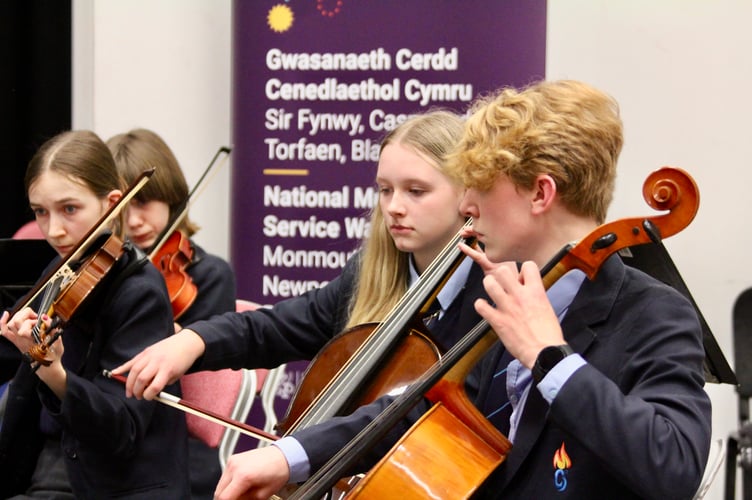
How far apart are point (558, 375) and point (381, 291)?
822mm

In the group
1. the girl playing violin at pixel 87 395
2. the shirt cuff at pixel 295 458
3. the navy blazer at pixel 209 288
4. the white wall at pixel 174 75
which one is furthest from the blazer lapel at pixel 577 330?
the white wall at pixel 174 75

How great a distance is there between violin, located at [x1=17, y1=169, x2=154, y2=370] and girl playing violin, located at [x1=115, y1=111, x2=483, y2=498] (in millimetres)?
175

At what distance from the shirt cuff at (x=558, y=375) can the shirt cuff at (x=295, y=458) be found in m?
0.40

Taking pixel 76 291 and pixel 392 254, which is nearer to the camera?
pixel 76 291

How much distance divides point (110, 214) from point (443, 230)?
63cm

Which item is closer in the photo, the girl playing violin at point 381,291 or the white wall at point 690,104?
the girl playing violin at point 381,291

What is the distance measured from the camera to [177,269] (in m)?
2.83

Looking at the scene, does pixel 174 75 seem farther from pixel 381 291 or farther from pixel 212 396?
pixel 381 291

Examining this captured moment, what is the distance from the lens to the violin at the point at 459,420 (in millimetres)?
1192

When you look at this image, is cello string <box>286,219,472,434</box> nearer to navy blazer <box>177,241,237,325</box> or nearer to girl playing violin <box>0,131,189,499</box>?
girl playing violin <box>0,131,189,499</box>

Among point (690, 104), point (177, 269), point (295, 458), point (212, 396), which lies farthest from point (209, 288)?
point (690, 104)

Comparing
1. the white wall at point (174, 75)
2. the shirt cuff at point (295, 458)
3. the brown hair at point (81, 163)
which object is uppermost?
the white wall at point (174, 75)

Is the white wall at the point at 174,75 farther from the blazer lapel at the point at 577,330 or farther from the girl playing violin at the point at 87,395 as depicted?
the blazer lapel at the point at 577,330

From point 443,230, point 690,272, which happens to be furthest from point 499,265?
point 690,272
